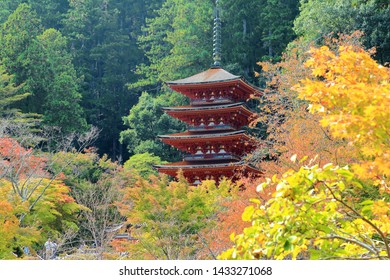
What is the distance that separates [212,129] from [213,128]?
10cm


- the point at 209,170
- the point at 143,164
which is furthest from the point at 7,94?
the point at 209,170

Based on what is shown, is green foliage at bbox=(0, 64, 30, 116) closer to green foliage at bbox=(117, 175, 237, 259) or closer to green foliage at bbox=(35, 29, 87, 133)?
green foliage at bbox=(35, 29, 87, 133)

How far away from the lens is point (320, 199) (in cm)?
532

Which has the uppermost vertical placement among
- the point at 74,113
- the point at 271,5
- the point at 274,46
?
the point at 271,5

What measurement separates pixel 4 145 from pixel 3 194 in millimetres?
6481

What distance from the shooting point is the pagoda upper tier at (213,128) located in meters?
26.6

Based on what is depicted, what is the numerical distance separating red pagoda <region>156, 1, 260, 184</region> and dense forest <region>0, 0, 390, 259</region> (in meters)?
1.37

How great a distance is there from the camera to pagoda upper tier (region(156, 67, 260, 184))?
26.6 meters

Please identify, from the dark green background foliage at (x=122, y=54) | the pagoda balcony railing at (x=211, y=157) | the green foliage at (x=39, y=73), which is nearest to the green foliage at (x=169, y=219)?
the pagoda balcony railing at (x=211, y=157)

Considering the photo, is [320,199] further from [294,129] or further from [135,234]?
[294,129]

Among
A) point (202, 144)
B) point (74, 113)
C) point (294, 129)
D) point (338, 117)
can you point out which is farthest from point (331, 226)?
point (74, 113)

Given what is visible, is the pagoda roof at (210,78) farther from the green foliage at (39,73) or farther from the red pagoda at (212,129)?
the green foliage at (39,73)

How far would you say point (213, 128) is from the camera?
28.2m

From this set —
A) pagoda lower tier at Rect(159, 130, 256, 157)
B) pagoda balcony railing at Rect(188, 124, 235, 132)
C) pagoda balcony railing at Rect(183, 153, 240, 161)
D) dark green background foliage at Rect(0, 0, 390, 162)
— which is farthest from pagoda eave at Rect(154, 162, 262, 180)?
dark green background foliage at Rect(0, 0, 390, 162)
